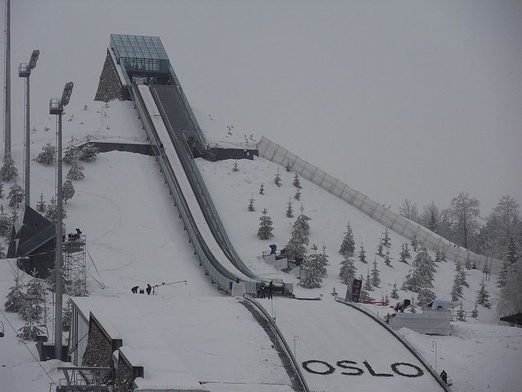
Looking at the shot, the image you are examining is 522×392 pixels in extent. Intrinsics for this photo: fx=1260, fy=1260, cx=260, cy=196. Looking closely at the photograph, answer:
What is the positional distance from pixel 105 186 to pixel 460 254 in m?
18.0

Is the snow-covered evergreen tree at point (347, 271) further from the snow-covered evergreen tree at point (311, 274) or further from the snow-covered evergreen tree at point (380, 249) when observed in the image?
A: the snow-covered evergreen tree at point (380, 249)

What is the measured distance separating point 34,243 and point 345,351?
1486 cm

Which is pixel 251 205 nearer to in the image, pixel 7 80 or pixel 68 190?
pixel 68 190

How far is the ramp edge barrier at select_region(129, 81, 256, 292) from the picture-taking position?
51812 millimetres

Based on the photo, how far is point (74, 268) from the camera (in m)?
47.7

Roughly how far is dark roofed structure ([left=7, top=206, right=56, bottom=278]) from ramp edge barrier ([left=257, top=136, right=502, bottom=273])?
21265mm

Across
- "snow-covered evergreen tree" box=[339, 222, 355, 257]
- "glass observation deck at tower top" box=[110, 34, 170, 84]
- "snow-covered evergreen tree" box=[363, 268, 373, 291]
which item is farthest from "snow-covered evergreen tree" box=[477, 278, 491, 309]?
"glass observation deck at tower top" box=[110, 34, 170, 84]

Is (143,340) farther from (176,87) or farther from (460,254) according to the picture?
(176,87)

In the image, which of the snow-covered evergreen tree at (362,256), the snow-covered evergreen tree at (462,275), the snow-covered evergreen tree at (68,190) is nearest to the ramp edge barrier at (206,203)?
the snow-covered evergreen tree at (362,256)

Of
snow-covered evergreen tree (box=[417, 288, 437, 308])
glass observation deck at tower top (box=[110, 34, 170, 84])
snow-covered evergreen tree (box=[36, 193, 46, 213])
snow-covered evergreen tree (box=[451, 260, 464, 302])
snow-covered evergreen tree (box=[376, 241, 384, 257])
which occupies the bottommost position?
snow-covered evergreen tree (box=[417, 288, 437, 308])

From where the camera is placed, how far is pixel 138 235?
56562 millimetres

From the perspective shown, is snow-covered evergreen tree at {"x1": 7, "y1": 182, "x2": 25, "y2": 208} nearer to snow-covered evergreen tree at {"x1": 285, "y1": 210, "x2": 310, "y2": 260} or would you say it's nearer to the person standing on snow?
snow-covered evergreen tree at {"x1": 285, "y1": 210, "x2": 310, "y2": 260}

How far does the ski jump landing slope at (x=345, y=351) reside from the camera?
37.0 metres

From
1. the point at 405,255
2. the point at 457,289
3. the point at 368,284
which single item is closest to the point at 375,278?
the point at 368,284
